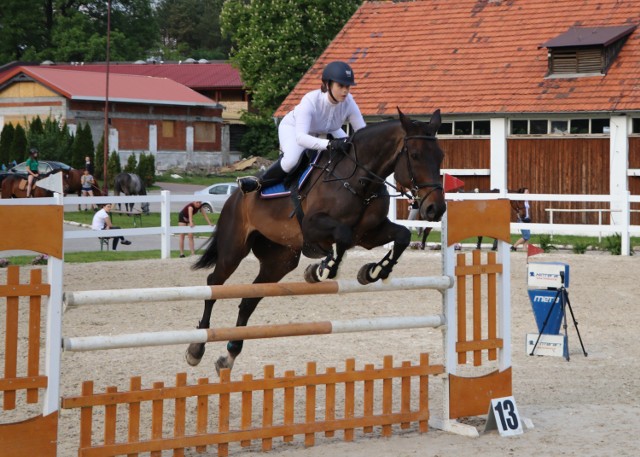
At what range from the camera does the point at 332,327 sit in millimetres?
6508

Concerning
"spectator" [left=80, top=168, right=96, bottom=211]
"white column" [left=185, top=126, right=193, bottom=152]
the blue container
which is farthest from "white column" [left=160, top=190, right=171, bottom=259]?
"white column" [left=185, top=126, right=193, bottom=152]

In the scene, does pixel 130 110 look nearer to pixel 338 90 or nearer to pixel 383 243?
pixel 338 90

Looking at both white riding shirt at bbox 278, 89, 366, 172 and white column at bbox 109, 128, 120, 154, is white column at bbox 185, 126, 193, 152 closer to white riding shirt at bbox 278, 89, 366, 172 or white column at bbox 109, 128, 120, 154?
white column at bbox 109, 128, 120, 154

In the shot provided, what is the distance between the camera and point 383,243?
23.7 feet

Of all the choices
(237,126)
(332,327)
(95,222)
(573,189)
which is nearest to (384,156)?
(332,327)

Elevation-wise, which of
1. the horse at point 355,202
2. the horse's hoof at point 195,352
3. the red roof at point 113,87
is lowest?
the horse's hoof at point 195,352

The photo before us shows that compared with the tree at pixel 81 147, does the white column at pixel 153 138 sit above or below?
above

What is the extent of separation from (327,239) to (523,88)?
66.8 ft

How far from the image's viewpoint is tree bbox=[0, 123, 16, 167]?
40.4m

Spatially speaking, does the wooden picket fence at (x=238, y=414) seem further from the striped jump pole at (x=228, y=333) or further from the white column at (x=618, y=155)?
the white column at (x=618, y=155)

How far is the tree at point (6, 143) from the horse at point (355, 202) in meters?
34.4

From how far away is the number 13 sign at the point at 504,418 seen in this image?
684 cm

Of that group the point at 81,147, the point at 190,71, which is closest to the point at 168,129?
the point at 81,147

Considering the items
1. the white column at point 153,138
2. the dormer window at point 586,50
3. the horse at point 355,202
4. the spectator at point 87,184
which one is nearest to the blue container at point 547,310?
the horse at point 355,202
